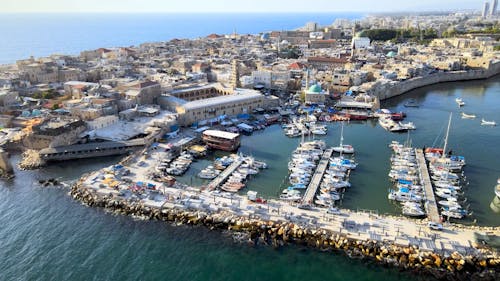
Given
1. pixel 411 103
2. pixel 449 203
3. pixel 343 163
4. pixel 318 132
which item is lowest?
pixel 449 203

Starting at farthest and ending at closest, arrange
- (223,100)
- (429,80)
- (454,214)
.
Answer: (429,80) < (223,100) < (454,214)

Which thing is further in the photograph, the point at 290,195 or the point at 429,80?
the point at 429,80

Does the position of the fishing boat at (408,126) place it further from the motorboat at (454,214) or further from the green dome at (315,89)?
the motorboat at (454,214)

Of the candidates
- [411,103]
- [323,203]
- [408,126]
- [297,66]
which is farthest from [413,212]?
[297,66]

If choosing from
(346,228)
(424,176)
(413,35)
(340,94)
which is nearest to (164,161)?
(346,228)

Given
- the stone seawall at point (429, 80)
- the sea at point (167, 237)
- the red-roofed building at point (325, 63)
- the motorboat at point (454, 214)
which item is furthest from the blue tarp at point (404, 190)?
the red-roofed building at point (325, 63)

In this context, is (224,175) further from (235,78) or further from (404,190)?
(235,78)
